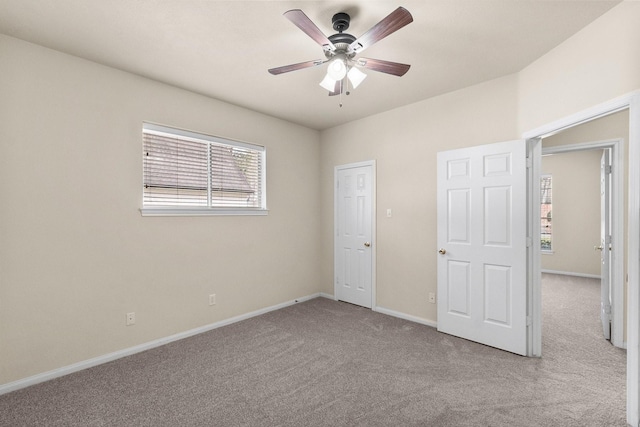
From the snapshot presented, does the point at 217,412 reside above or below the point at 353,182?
below

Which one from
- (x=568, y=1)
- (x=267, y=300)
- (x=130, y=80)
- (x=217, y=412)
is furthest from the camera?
(x=267, y=300)

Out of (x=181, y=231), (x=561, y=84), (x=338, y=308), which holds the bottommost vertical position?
(x=338, y=308)

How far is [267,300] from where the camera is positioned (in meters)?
4.09

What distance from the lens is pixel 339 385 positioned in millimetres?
2348

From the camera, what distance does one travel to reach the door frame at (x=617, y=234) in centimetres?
291

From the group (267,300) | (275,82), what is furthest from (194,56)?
(267,300)

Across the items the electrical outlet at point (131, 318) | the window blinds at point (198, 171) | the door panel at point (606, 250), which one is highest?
the window blinds at point (198, 171)

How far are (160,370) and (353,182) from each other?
3170 mm

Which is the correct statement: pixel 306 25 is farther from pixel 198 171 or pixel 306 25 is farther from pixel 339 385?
pixel 339 385

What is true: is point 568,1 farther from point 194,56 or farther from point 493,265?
point 194,56

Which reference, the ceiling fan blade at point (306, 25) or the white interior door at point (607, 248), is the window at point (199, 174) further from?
the white interior door at point (607, 248)

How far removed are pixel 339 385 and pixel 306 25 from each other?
2.52 meters

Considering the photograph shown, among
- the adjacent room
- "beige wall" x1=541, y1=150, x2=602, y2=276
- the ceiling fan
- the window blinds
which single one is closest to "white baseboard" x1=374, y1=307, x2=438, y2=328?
the adjacent room

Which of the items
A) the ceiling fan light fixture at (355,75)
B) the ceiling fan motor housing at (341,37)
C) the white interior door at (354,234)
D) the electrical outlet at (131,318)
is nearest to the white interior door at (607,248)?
the white interior door at (354,234)
